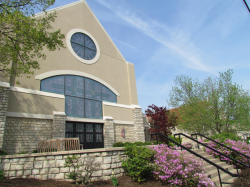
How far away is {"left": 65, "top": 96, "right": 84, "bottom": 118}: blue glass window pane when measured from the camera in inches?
466

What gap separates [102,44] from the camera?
15.9 metres

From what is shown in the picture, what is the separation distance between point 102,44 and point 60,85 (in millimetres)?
6030

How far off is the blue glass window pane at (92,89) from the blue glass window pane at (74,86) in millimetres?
421

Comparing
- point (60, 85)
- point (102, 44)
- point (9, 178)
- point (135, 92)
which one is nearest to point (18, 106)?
point (60, 85)

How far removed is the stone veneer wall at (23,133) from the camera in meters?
9.07

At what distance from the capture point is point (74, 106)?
1220 cm

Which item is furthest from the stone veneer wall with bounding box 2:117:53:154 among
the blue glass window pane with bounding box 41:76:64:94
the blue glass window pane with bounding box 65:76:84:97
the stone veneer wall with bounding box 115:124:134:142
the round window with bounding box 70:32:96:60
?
the round window with bounding box 70:32:96:60

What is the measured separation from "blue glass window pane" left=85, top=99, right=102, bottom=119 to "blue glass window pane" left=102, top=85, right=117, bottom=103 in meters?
0.76

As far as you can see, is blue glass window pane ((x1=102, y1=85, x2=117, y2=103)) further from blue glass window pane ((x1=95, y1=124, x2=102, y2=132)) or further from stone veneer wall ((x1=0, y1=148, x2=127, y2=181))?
stone veneer wall ((x1=0, y1=148, x2=127, y2=181))

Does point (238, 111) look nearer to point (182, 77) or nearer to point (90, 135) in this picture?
point (182, 77)

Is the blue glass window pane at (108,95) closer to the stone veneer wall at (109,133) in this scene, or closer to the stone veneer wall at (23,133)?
the stone veneer wall at (109,133)

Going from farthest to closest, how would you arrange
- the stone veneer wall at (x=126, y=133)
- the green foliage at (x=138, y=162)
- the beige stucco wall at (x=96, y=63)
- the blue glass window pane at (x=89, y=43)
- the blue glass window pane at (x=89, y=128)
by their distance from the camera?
the blue glass window pane at (x=89, y=43) < the stone veneer wall at (x=126, y=133) < the blue glass window pane at (x=89, y=128) < the beige stucco wall at (x=96, y=63) < the green foliage at (x=138, y=162)

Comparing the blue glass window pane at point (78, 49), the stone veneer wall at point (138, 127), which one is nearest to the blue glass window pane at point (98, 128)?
the stone veneer wall at point (138, 127)

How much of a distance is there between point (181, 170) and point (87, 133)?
8270 millimetres
